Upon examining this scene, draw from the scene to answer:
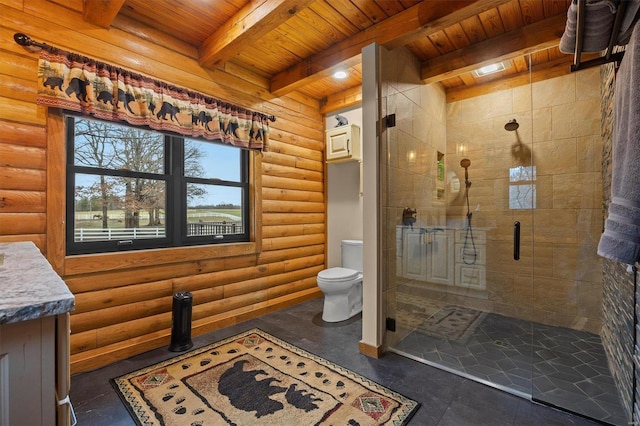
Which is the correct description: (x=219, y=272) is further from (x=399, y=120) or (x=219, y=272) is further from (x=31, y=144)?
(x=399, y=120)

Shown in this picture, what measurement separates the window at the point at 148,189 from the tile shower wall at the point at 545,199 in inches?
93.6

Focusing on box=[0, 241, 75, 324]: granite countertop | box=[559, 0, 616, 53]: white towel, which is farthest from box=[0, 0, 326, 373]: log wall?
box=[559, 0, 616, 53]: white towel

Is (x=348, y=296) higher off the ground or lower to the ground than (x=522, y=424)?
higher

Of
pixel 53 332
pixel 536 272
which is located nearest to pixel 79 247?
pixel 53 332

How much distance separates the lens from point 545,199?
8.70ft

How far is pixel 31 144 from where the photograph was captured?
185cm

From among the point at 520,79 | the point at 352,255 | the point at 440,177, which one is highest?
the point at 520,79

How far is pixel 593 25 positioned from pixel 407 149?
153 centimetres

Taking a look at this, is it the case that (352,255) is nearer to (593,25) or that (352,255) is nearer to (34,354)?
(593,25)

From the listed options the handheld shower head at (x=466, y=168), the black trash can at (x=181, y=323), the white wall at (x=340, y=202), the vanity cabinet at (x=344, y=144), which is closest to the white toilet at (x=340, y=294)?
the white wall at (x=340, y=202)

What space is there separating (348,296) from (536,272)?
1683 mm

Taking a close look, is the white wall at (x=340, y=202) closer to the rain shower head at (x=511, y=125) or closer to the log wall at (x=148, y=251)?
the log wall at (x=148, y=251)

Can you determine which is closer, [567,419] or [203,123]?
[567,419]

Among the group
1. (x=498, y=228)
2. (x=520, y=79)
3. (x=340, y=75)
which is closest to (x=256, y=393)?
(x=498, y=228)
